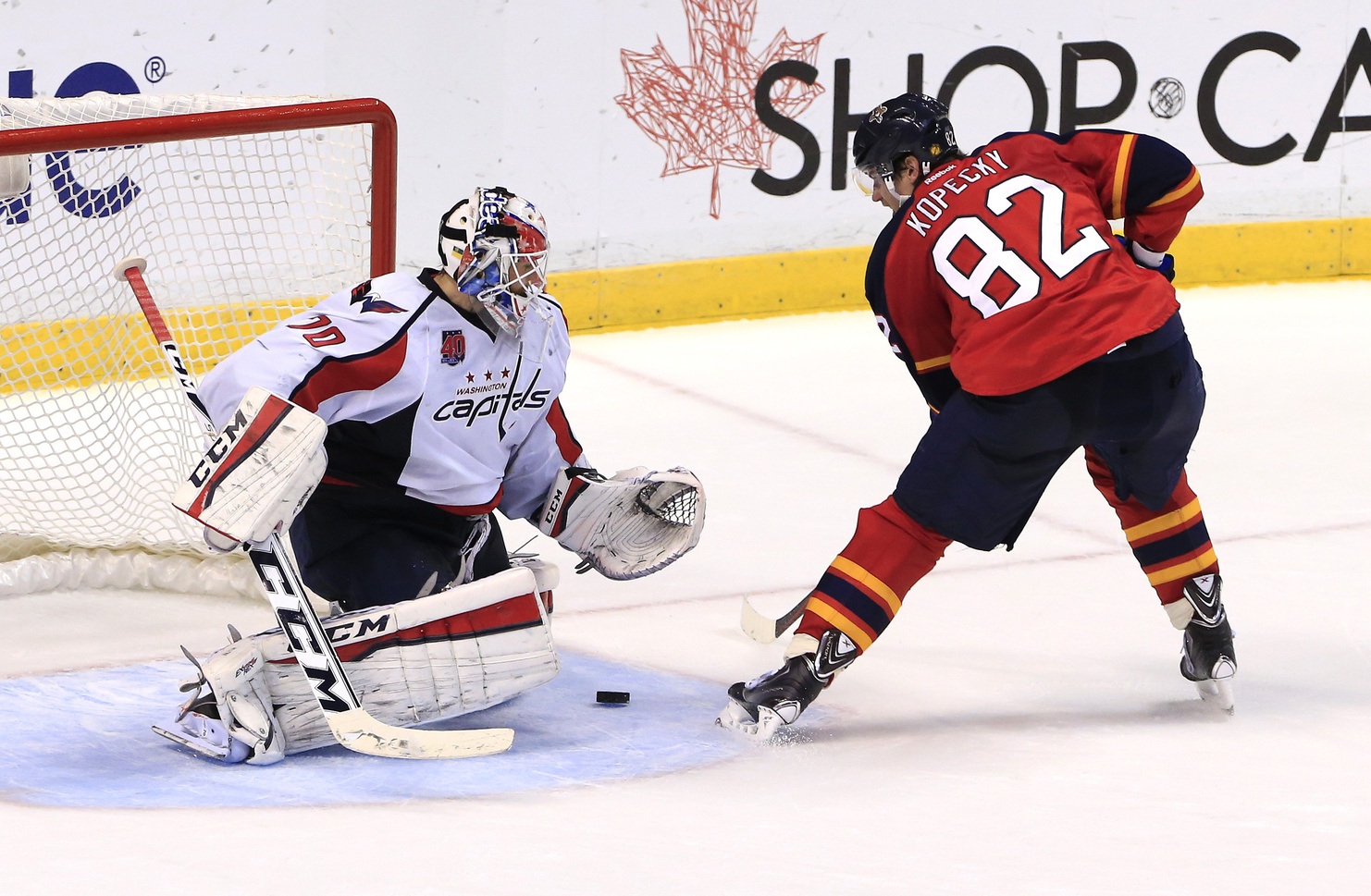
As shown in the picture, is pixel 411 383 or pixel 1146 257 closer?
pixel 411 383

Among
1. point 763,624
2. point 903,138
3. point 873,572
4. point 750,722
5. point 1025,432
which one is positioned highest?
point 903,138

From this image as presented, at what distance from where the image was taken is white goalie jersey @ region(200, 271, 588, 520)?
2504 mm

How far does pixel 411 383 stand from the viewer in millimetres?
2592

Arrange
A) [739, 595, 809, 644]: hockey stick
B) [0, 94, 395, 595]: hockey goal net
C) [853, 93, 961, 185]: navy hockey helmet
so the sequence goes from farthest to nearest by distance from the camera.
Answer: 1. [0, 94, 395, 595]: hockey goal net
2. [739, 595, 809, 644]: hockey stick
3. [853, 93, 961, 185]: navy hockey helmet

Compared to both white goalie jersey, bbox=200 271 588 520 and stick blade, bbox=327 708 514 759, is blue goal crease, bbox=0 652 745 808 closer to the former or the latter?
→ stick blade, bbox=327 708 514 759

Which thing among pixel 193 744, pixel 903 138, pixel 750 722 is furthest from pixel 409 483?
pixel 903 138

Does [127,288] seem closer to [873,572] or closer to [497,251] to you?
[497,251]

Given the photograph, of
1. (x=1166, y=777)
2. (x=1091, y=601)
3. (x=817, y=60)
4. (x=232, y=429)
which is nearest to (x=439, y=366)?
(x=232, y=429)

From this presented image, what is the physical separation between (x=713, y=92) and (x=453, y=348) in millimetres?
3305

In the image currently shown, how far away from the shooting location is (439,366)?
2.62 metres

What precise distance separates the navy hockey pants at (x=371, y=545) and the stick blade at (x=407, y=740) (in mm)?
315

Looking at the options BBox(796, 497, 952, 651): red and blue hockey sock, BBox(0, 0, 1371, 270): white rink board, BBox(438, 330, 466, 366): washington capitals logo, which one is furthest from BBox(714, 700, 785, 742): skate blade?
BBox(0, 0, 1371, 270): white rink board

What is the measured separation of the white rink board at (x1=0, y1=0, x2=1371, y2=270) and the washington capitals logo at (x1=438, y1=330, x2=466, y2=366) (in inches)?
101

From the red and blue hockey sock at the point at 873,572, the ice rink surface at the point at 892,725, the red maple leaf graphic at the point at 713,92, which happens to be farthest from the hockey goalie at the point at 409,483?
the red maple leaf graphic at the point at 713,92
